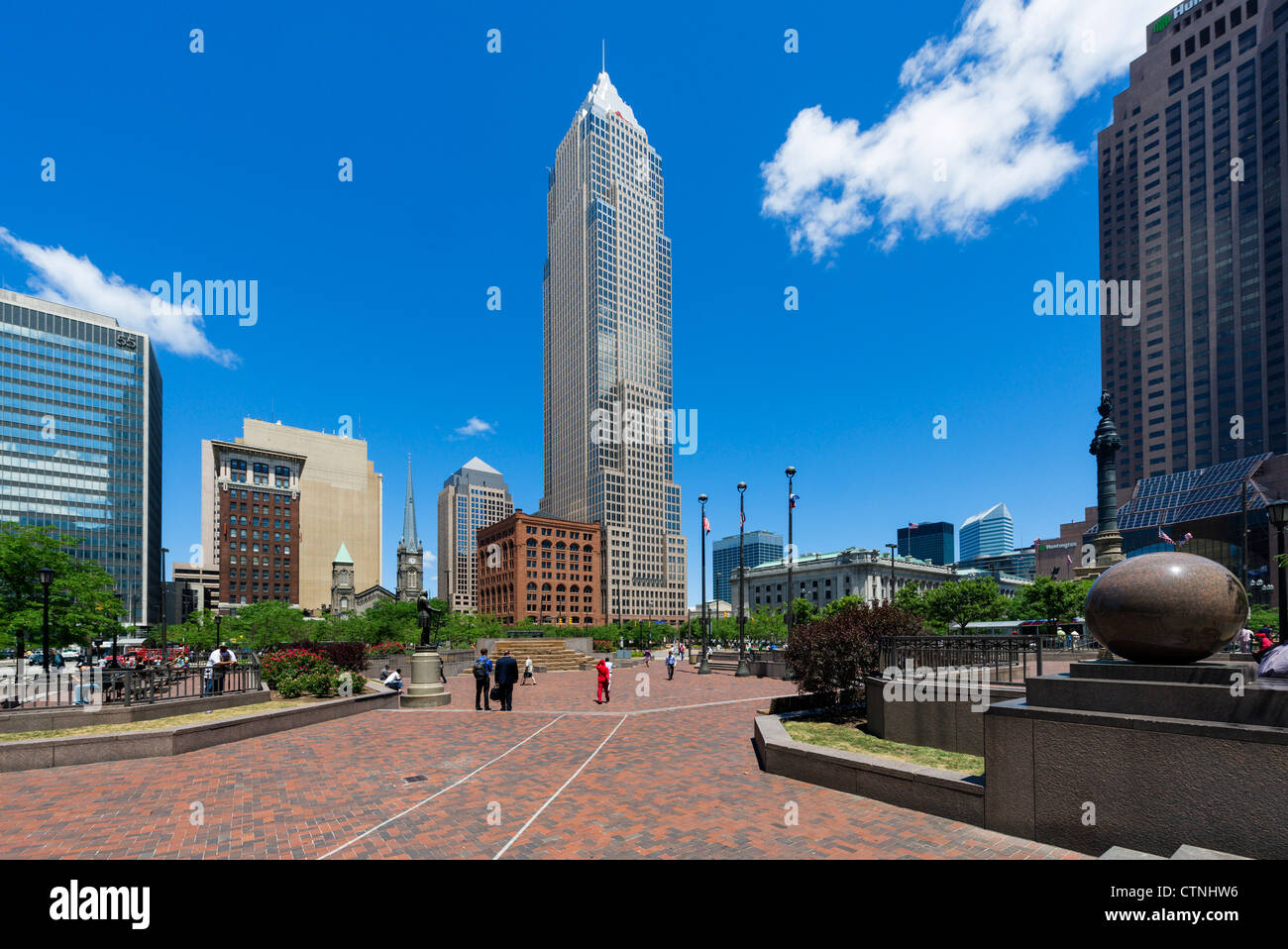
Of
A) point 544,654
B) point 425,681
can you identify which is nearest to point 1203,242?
point 544,654

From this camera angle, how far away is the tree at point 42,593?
22812 mm

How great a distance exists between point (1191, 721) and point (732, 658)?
37.5 meters

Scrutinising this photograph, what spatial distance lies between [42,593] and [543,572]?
112 metres

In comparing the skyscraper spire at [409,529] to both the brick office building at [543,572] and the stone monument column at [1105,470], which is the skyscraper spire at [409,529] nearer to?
the brick office building at [543,572]

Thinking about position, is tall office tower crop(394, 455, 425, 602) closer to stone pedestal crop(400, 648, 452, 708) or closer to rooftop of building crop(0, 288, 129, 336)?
rooftop of building crop(0, 288, 129, 336)

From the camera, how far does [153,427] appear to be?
130375 millimetres

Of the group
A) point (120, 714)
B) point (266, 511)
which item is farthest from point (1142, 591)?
point (266, 511)

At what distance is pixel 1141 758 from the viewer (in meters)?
5.81

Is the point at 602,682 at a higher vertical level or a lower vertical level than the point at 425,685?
lower

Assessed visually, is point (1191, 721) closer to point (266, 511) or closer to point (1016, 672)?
point (1016, 672)

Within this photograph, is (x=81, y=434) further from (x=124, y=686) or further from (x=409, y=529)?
(x=124, y=686)

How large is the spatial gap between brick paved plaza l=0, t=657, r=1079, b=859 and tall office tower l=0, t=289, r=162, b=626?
357 ft

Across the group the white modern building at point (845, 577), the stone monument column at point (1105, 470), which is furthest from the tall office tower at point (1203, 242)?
the stone monument column at point (1105, 470)
